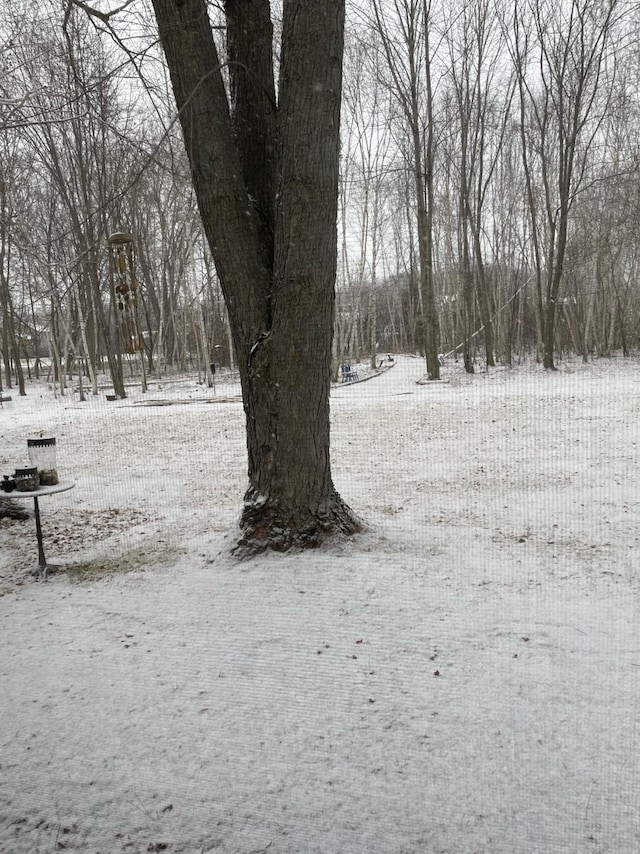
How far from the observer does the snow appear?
68.8 inches

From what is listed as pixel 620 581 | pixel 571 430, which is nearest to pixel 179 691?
pixel 620 581

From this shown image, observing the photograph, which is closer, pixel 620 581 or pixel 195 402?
pixel 620 581

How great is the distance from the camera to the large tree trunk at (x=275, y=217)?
3.30 metres

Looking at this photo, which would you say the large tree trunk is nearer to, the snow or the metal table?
the snow

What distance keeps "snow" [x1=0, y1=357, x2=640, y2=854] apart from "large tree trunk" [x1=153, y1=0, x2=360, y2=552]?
470mm

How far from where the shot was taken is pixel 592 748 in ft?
6.35

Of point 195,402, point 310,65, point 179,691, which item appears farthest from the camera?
point 195,402

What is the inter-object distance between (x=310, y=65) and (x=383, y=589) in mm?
2946

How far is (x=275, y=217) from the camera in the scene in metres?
3.45

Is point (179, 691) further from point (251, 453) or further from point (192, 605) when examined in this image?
point (251, 453)

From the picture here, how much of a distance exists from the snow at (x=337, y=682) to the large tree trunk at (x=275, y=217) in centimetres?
47

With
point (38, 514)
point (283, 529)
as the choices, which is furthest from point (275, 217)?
point (38, 514)

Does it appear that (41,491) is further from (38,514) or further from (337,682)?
(337,682)

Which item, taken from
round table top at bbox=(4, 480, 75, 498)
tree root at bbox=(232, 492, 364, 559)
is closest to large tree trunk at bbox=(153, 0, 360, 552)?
tree root at bbox=(232, 492, 364, 559)
